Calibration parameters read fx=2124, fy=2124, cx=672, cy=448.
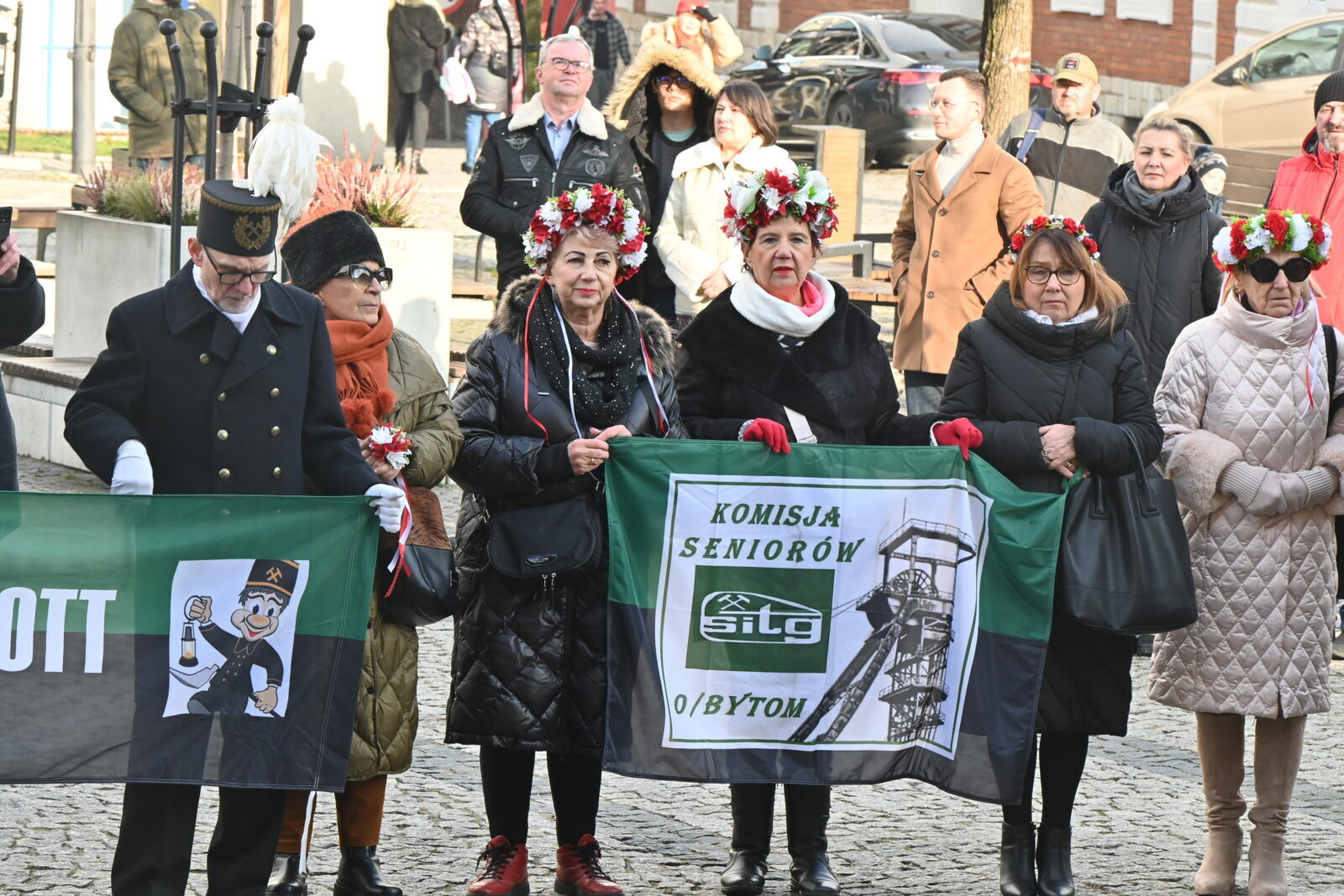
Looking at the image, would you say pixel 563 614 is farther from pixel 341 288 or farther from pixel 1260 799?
pixel 1260 799

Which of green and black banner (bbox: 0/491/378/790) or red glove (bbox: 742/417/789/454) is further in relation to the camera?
red glove (bbox: 742/417/789/454)

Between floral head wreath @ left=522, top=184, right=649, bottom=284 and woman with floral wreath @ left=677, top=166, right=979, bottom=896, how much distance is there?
34 cm

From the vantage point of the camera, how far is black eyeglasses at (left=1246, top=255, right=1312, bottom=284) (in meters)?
6.42

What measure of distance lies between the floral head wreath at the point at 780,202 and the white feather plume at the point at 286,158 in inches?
63.2

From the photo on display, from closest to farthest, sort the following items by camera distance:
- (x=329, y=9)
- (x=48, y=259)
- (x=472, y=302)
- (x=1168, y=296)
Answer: (x=1168, y=296) < (x=472, y=302) < (x=48, y=259) < (x=329, y=9)

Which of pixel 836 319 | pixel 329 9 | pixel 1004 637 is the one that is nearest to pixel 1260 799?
pixel 1004 637

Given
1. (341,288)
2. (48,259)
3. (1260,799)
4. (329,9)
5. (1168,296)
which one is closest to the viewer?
(341,288)

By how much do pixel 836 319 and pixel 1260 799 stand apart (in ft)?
6.28

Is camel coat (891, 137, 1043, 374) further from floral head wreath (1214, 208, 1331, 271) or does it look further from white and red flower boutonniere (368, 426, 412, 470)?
white and red flower boutonniere (368, 426, 412, 470)

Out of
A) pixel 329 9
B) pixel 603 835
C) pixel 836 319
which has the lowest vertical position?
pixel 603 835

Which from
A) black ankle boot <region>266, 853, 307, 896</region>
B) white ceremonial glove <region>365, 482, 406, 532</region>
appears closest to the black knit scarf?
white ceremonial glove <region>365, 482, 406, 532</region>

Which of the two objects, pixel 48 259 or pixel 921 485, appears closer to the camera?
pixel 921 485

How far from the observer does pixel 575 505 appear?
5.95 metres

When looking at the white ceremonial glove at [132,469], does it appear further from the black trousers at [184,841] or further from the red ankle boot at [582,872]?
the red ankle boot at [582,872]
